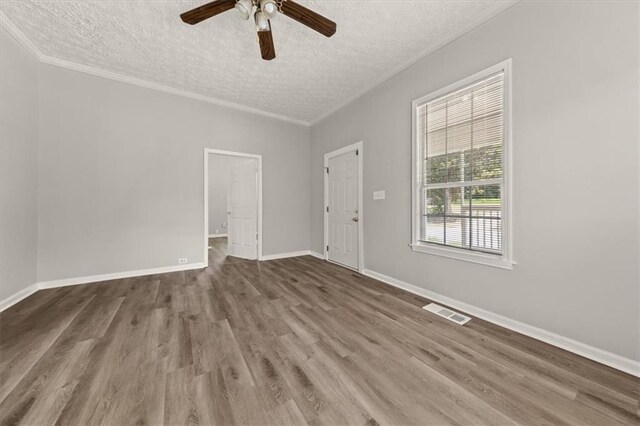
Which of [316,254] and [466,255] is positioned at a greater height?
[466,255]

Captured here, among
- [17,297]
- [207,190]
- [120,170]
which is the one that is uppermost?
[120,170]

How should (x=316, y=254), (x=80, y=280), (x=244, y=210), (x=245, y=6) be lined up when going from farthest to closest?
(x=316, y=254) → (x=244, y=210) → (x=80, y=280) → (x=245, y=6)

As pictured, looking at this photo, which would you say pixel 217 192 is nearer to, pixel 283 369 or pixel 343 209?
pixel 343 209

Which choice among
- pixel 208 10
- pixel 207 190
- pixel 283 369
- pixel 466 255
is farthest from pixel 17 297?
pixel 466 255

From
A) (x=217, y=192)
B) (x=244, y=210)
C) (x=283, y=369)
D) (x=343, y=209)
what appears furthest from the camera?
(x=217, y=192)

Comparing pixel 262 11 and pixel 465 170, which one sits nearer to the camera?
pixel 262 11

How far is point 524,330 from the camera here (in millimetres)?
2025

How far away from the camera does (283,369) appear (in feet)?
5.21

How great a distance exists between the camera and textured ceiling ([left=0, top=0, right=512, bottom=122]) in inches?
88.0

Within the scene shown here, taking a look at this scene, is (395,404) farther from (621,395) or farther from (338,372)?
(621,395)

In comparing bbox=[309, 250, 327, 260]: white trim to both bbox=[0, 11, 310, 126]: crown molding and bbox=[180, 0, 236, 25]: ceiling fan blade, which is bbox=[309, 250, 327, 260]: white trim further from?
bbox=[180, 0, 236, 25]: ceiling fan blade

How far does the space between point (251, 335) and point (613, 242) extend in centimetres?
280

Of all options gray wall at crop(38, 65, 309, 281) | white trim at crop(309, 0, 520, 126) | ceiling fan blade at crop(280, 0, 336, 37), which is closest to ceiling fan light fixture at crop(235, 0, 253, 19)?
ceiling fan blade at crop(280, 0, 336, 37)

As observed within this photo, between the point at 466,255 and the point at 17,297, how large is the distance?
16.4 feet
